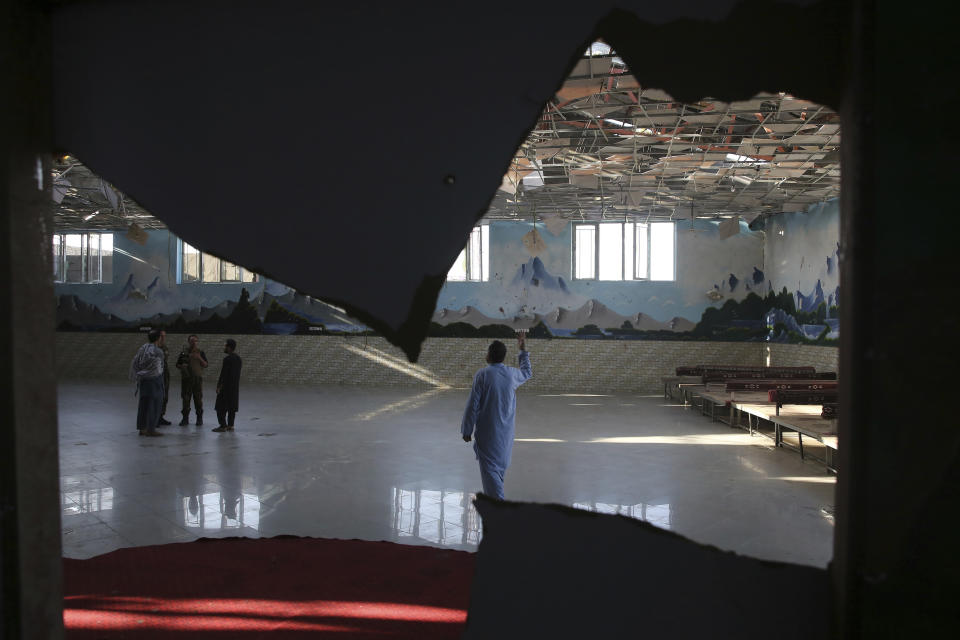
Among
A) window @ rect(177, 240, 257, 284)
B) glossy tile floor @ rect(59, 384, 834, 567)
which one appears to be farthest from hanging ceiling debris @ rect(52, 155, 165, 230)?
glossy tile floor @ rect(59, 384, 834, 567)

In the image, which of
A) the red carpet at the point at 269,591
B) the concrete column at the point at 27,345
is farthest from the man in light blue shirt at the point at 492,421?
the concrete column at the point at 27,345

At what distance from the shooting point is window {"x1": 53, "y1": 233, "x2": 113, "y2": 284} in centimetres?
1931

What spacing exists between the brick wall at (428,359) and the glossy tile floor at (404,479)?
4.63m

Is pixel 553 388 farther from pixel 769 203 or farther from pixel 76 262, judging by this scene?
pixel 76 262

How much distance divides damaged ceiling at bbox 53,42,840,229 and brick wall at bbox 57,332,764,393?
11.3 feet

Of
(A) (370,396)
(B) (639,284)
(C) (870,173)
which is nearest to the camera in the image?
(C) (870,173)

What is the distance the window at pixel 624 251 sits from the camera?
55.5 ft

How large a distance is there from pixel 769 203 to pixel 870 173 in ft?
45.4

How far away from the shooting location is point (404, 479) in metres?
7.15

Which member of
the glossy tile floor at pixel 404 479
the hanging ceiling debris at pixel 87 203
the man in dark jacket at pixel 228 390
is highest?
the hanging ceiling debris at pixel 87 203

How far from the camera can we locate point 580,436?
1000 cm

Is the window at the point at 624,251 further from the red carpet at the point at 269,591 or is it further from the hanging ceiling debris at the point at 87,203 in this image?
the red carpet at the point at 269,591

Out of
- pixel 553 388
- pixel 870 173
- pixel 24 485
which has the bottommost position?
pixel 553 388

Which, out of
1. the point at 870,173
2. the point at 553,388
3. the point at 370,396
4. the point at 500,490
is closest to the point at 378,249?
the point at 870,173
